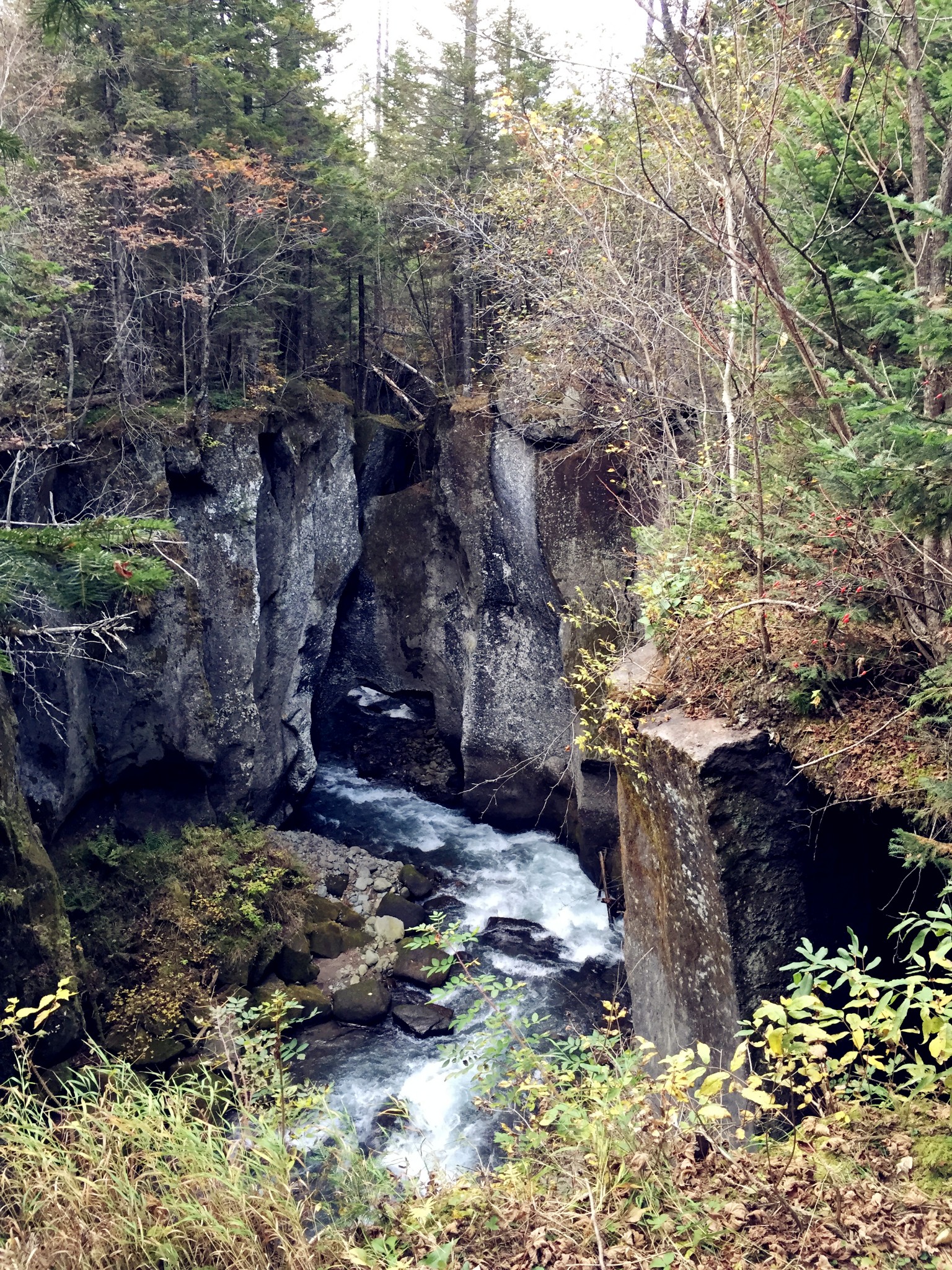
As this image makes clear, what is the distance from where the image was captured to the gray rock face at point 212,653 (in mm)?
→ 10672

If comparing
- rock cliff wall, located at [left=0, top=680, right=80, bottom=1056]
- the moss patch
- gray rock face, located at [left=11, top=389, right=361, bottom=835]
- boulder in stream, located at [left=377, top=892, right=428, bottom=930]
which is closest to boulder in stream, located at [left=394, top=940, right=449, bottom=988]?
boulder in stream, located at [left=377, top=892, right=428, bottom=930]

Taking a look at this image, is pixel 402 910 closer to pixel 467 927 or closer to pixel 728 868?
pixel 467 927

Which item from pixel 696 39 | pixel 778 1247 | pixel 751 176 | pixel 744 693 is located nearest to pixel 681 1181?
pixel 778 1247

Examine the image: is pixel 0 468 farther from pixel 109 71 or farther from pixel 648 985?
pixel 648 985

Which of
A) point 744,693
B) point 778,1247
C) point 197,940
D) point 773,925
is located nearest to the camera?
point 778,1247

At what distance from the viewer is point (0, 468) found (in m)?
9.98

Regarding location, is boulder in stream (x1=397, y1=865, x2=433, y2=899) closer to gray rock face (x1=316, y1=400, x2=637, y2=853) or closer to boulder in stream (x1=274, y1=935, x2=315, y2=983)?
gray rock face (x1=316, y1=400, x2=637, y2=853)

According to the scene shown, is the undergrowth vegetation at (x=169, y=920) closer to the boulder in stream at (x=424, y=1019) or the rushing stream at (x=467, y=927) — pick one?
the rushing stream at (x=467, y=927)

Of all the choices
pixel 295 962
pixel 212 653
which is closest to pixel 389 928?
pixel 295 962

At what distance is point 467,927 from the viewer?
37.6 feet

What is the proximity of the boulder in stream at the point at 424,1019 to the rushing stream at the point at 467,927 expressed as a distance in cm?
11

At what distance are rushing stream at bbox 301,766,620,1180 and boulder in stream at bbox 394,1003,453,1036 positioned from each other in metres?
0.11

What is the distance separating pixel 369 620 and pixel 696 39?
12.1m

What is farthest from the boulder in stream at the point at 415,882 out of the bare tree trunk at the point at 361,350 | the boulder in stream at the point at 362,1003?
the bare tree trunk at the point at 361,350
